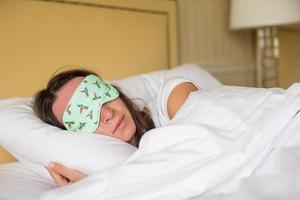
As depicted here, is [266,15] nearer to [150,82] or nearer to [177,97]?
[150,82]

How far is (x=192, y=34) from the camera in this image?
1715mm

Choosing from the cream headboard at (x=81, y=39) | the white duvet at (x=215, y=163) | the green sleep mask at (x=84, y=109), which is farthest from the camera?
the cream headboard at (x=81, y=39)

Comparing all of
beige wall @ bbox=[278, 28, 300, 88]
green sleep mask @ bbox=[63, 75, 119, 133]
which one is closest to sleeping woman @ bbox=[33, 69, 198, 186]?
green sleep mask @ bbox=[63, 75, 119, 133]

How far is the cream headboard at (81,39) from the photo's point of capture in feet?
3.67

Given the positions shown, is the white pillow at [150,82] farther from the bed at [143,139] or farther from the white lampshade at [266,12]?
the white lampshade at [266,12]

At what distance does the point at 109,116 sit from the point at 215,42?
1.06 metres

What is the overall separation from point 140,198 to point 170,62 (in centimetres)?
102

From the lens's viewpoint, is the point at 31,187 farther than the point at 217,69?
No

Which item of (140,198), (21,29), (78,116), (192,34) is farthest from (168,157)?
(192,34)

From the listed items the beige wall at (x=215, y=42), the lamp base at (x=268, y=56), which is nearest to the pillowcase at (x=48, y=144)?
the beige wall at (x=215, y=42)

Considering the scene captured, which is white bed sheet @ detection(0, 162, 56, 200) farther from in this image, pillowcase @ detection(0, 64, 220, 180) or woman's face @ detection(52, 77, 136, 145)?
woman's face @ detection(52, 77, 136, 145)

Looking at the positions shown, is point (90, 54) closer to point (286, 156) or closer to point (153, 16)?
point (153, 16)

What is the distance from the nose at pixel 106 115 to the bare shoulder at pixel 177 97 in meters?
0.15

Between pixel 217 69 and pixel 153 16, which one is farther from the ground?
pixel 153 16
